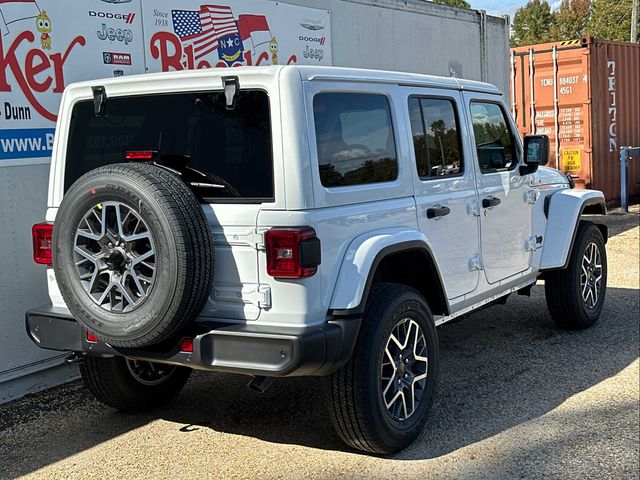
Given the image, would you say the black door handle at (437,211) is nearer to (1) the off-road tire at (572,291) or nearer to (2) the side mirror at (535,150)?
(2) the side mirror at (535,150)

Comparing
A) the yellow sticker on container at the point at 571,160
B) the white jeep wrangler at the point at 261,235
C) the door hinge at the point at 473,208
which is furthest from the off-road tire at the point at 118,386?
the yellow sticker on container at the point at 571,160

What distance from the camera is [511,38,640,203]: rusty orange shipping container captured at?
1372 cm

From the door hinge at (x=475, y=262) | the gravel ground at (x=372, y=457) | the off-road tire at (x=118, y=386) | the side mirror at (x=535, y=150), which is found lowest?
the gravel ground at (x=372, y=457)

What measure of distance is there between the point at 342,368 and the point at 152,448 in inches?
49.6

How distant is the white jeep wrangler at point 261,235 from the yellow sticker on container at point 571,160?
32.3 ft

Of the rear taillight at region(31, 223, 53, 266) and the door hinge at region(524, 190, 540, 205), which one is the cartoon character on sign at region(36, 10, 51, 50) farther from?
the door hinge at region(524, 190, 540, 205)

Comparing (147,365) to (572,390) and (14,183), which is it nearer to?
(14,183)

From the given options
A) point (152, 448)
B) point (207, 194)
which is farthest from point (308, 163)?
point (152, 448)

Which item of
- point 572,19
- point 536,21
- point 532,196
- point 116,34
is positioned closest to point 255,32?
point 116,34

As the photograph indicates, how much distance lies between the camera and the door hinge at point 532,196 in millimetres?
5808

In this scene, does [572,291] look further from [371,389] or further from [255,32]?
[255,32]

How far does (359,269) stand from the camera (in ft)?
Result: 12.6

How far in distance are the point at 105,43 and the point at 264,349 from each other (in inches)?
125

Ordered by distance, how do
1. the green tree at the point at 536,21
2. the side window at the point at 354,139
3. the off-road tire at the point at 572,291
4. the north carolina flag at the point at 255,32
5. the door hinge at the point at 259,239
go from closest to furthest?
1. the door hinge at the point at 259,239
2. the side window at the point at 354,139
3. the off-road tire at the point at 572,291
4. the north carolina flag at the point at 255,32
5. the green tree at the point at 536,21
